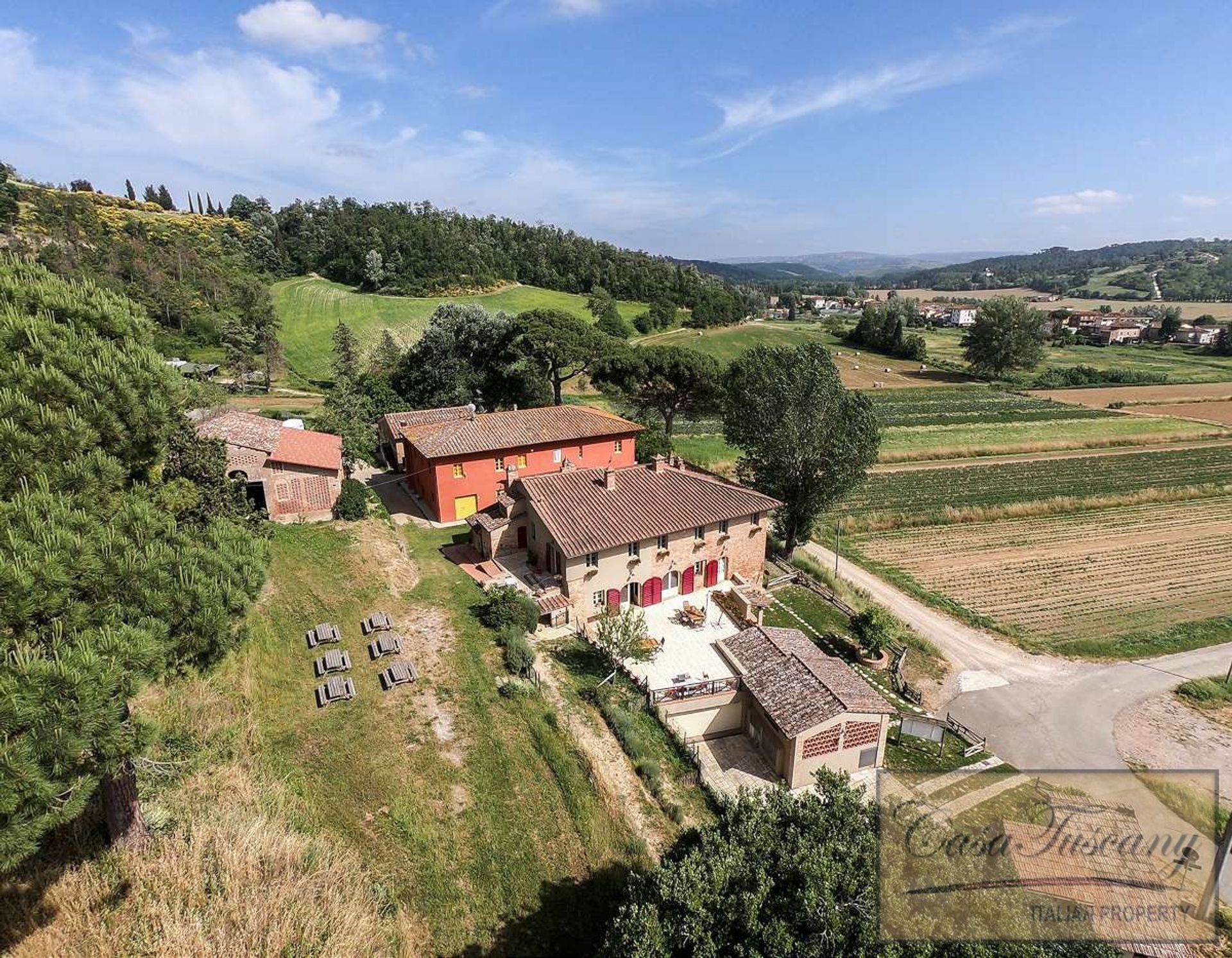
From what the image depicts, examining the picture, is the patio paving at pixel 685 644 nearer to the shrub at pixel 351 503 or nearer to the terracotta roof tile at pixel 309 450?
the shrub at pixel 351 503

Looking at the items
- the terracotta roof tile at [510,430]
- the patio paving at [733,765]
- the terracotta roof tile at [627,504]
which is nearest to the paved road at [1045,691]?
the patio paving at [733,765]

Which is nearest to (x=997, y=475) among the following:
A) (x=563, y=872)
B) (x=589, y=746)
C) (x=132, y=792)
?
(x=589, y=746)

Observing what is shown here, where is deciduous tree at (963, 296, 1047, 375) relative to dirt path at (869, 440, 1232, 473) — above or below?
above

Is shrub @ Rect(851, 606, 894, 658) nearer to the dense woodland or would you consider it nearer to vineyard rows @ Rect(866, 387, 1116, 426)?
the dense woodland

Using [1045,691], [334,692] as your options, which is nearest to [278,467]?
[334,692]

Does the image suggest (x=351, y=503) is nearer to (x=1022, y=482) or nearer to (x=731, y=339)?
(x=1022, y=482)

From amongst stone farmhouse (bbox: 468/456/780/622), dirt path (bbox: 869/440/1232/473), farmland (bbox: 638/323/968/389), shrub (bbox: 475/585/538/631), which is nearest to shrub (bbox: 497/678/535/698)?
shrub (bbox: 475/585/538/631)
